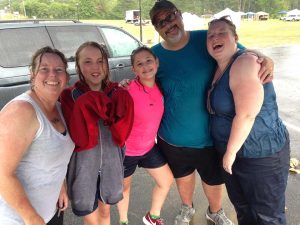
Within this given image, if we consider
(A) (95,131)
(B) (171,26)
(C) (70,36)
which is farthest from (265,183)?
(C) (70,36)

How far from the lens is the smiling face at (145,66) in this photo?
2.34m

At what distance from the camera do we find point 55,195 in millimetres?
1760

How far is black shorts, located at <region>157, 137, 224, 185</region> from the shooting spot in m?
2.49

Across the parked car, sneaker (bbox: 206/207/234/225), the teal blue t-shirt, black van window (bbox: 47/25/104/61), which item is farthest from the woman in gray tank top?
the parked car

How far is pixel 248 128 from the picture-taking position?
1881mm

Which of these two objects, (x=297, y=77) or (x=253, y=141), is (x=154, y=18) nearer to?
→ (x=253, y=141)

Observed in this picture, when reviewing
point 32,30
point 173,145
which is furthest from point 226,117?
point 32,30

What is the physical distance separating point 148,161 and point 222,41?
1.18 meters

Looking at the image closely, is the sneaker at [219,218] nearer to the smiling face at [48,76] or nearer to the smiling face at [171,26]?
the smiling face at [171,26]

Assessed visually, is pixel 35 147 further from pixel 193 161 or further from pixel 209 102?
pixel 193 161

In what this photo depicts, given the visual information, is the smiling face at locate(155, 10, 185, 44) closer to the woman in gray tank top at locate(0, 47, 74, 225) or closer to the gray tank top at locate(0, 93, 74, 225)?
the woman in gray tank top at locate(0, 47, 74, 225)

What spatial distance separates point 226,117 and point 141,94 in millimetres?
689

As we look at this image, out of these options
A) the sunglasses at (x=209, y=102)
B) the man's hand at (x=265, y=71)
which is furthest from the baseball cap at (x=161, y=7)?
the man's hand at (x=265, y=71)

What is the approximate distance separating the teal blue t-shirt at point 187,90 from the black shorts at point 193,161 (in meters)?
0.06
